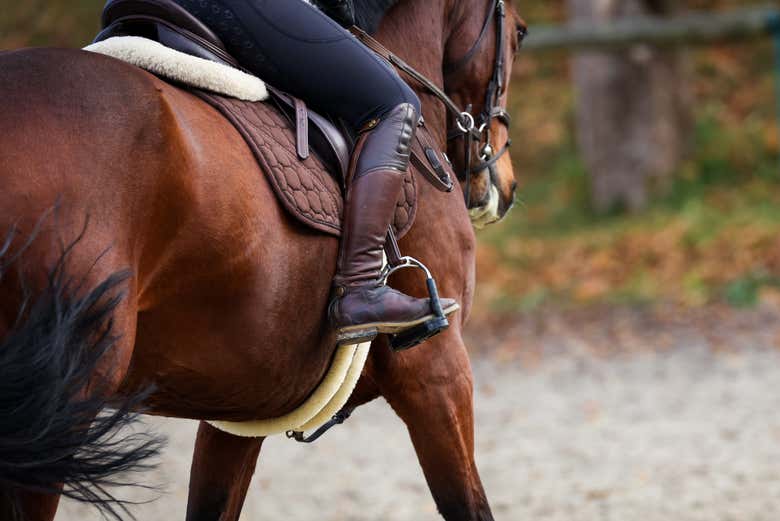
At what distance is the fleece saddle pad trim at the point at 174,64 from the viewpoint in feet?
8.93

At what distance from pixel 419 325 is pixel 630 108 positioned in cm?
1045

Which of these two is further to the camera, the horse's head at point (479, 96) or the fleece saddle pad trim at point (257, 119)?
the horse's head at point (479, 96)

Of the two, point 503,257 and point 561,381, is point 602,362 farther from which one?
point 503,257

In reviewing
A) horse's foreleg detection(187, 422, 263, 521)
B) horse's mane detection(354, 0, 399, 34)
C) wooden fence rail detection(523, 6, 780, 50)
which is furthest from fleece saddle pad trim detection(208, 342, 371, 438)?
wooden fence rail detection(523, 6, 780, 50)

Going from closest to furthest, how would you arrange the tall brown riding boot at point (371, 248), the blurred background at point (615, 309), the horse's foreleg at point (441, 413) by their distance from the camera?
the tall brown riding boot at point (371, 248) < the horse's foreleg at point (441, 413) < the blurred background at point (615, 309)

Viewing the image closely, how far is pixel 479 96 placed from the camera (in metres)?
4.07

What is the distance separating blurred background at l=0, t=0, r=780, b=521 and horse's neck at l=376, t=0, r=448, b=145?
7.12 ft

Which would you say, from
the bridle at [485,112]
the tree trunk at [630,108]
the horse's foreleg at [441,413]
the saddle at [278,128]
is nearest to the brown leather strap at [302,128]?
the saddle at [278,128]

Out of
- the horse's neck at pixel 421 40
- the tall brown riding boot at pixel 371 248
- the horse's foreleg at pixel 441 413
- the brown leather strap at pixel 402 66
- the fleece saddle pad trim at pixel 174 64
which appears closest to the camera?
the fleece saddle pad trim at pixel 174 64

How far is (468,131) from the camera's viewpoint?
3.90m

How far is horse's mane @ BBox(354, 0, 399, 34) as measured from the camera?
357 cm

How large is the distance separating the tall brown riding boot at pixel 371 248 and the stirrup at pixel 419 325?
3 cm

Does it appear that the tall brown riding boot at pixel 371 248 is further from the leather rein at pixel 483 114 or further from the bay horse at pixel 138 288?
the leather rein at pixel 483 114

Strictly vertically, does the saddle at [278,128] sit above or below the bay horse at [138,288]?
above
